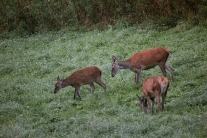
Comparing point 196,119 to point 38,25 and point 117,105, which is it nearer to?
point 117,105

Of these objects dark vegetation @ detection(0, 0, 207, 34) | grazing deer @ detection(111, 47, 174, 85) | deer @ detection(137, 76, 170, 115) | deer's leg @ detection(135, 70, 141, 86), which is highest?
deer @ detection(137, 76, 170, 115)

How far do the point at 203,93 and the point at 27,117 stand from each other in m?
4.70

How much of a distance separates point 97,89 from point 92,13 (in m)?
10.4

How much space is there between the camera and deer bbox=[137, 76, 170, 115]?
11039 mm

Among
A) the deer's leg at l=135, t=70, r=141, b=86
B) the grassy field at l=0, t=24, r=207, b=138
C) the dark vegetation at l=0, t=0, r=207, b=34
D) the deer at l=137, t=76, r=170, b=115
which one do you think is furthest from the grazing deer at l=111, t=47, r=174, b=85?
the dark vegetation at l=0, t=0, r=207, b=34

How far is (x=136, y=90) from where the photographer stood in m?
14.2

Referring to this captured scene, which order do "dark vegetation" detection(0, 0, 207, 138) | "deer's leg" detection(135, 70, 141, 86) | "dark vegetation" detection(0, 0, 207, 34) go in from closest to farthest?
"dark vegetation" detection(0, 0, 207, 138) → "deer's leg" detection(135, 70, 141, 86) → "dark vegetation" detection(0, 0, 207, 34)

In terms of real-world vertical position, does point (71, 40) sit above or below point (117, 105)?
below

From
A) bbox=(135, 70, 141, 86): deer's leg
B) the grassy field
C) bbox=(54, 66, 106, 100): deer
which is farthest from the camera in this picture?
bbox=(54, 66, 106, 100): deer

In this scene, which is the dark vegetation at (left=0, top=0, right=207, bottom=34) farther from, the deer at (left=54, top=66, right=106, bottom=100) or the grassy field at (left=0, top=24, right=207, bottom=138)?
the deer at (left=54, top=66, right=106, bottom=100)

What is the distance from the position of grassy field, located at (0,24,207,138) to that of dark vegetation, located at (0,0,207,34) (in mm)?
927

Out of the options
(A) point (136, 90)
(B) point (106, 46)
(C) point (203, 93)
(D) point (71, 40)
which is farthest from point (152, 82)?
(D) point (71, 40)

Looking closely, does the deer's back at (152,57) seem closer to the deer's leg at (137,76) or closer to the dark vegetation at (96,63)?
the deer's leg at (137,76)

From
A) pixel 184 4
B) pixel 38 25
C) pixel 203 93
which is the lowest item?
pixel 38 25
